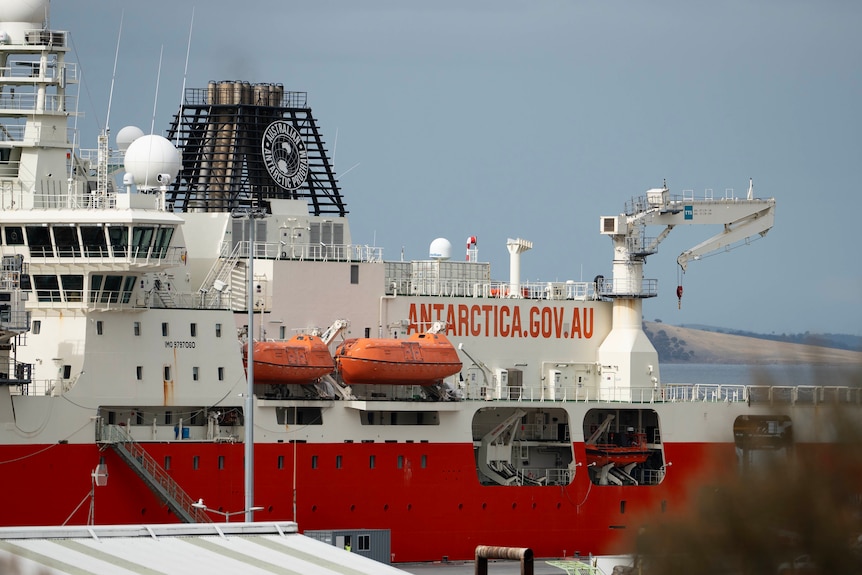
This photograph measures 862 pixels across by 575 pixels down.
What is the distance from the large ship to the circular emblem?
0.26ft

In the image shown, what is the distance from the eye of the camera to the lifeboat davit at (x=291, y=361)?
46562mm

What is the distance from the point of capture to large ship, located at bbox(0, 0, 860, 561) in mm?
44688

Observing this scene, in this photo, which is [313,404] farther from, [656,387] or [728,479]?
[728,479]

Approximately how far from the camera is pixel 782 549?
17.8 metres

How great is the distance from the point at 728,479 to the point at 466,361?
3520 centimetres

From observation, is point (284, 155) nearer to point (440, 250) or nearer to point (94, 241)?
point (440, 250)

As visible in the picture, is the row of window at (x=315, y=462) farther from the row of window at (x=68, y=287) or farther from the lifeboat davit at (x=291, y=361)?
the row of window at (x=68, y=287)

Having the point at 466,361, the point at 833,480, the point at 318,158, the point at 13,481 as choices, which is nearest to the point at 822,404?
the point at 833,480

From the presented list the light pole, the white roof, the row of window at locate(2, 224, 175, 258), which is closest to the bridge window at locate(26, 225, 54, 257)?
the row of window at locate(2, 224, 175, 258)

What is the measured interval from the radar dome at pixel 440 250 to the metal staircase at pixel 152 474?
45.4ft

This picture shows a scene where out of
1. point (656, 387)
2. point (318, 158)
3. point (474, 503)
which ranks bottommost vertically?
point (474, 503)

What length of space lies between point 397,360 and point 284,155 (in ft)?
33.1

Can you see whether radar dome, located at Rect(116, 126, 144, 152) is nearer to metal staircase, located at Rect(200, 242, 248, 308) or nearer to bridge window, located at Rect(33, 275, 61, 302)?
metal staircase, located at Rect(200, 242, 248, 308)

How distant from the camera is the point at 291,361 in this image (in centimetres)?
4675
